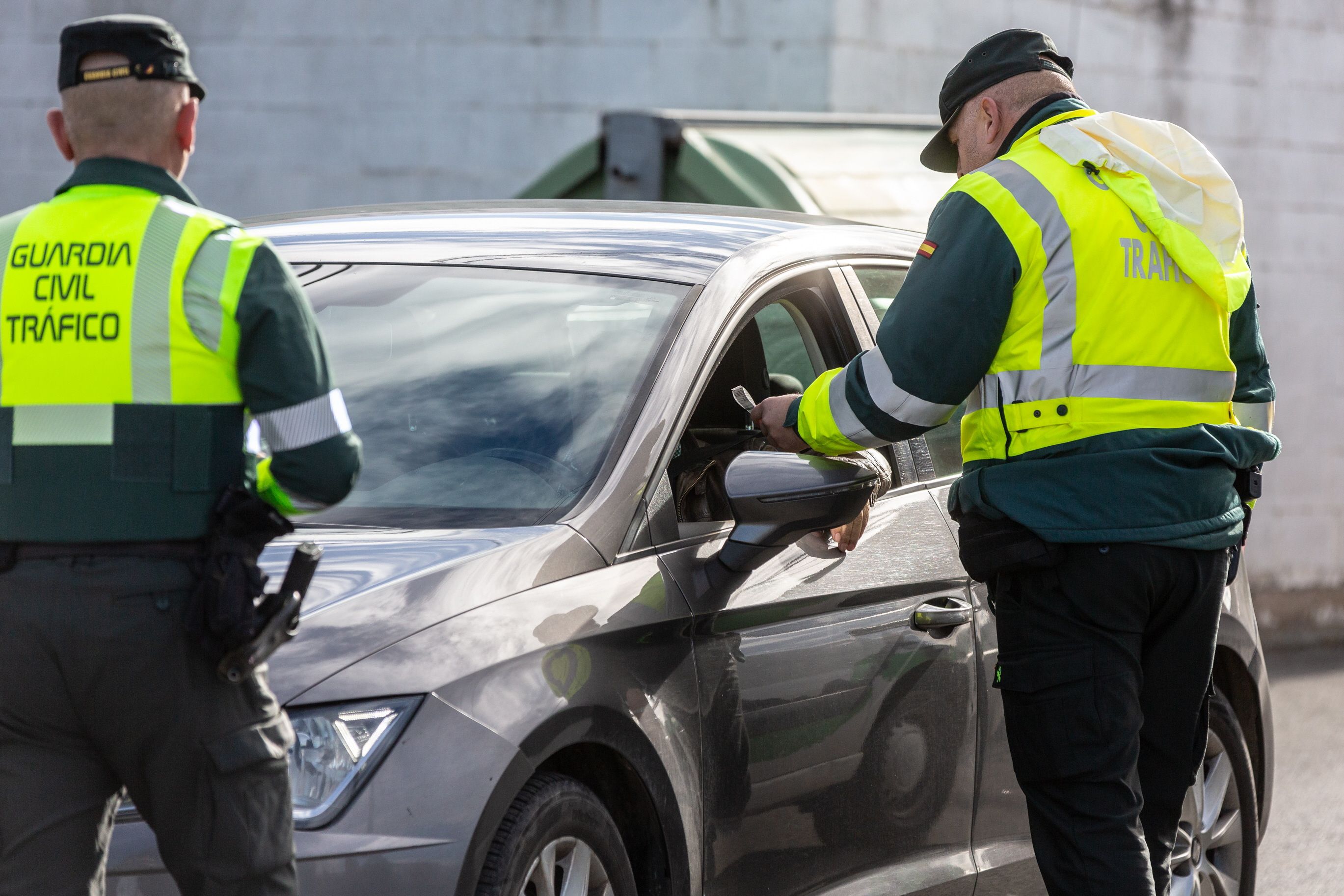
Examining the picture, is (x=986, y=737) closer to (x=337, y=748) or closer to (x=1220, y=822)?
(x=1220, y=822)

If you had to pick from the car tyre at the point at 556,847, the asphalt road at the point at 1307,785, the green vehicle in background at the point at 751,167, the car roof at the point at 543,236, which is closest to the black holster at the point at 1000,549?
the car roof at the point at 543,236

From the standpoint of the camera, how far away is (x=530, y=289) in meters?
3.76

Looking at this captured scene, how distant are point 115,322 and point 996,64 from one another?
1852 mm

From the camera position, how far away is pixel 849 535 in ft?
12.2

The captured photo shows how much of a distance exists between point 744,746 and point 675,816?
0.22 metres

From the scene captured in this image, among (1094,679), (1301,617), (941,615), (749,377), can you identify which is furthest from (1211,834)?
(1301,617)

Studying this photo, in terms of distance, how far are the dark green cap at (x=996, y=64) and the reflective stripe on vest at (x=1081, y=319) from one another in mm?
255

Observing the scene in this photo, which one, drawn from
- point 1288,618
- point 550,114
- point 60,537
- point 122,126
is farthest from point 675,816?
point 1288,618

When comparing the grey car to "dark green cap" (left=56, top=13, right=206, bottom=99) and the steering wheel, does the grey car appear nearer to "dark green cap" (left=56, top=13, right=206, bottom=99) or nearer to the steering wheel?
the steering wheel

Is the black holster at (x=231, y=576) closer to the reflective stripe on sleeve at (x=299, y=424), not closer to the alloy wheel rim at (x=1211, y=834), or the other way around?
the reflective stripe on sleeve at (x=299, y=424)

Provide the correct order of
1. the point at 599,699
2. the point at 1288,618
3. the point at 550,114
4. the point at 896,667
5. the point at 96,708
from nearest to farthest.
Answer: the point at 96,708 < the point at 599,699 < the point at 896,667 < the point at 550,114 < the point at 1288,618

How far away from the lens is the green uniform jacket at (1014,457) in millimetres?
3338

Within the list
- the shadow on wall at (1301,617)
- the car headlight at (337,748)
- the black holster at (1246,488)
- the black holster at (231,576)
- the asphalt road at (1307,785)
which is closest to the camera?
the black holster at (231,576)

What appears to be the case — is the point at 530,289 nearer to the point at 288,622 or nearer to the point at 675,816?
the point at 675,816
